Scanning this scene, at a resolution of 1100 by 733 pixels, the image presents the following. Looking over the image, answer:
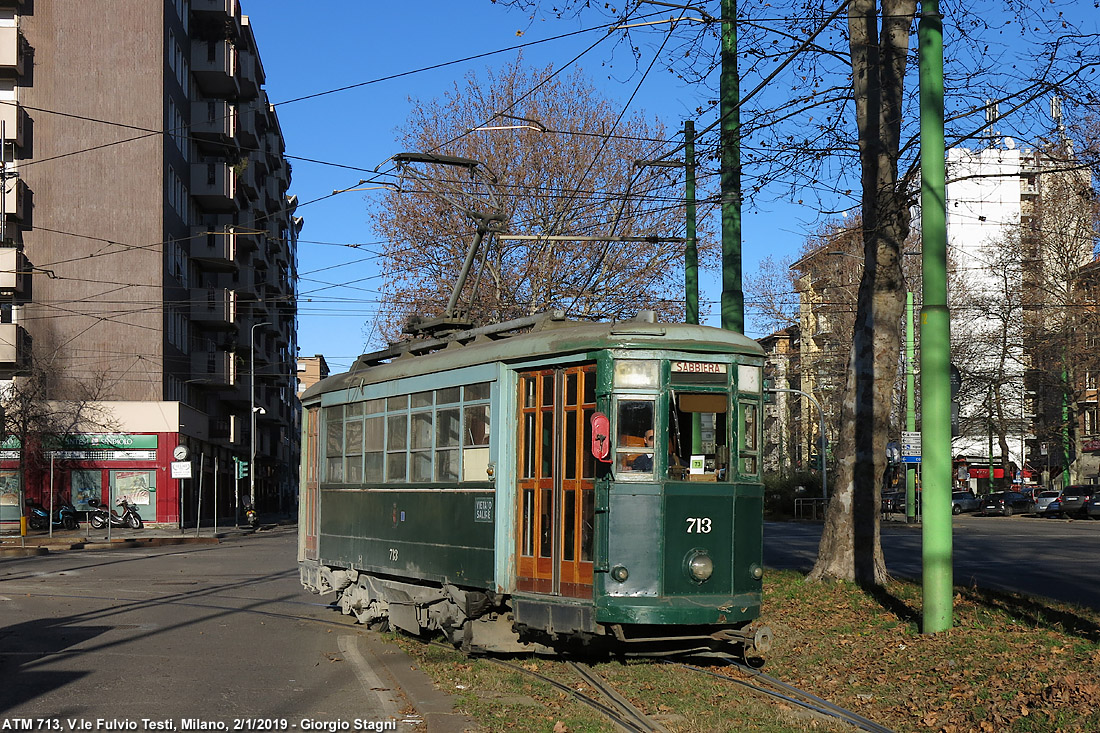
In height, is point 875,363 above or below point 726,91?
below

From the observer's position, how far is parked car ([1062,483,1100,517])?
166 feet

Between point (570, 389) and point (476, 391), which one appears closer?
point (570, 389)

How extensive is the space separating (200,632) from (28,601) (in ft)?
17.6

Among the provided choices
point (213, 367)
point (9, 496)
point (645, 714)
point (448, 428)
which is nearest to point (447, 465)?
point (448, 428)

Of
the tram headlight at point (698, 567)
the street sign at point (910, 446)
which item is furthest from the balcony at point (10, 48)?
the tram headlight at point (698, 567)

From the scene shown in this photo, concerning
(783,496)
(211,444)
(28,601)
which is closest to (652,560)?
(28,601)

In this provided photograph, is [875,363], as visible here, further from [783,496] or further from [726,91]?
[783,496]

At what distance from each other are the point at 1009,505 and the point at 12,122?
4532 cm

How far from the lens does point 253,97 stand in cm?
6819

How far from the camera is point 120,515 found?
48.7 m

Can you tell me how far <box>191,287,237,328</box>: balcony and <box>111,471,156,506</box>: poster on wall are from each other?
363 inches

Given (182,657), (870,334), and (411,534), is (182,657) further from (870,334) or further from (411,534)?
(870,334)

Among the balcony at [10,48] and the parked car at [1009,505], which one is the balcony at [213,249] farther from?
the parked car at [1009,505]

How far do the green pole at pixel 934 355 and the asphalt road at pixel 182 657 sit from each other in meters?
4.90
